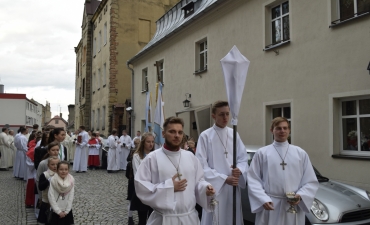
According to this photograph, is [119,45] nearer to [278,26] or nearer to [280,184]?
[278,26]

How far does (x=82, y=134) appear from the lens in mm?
16531

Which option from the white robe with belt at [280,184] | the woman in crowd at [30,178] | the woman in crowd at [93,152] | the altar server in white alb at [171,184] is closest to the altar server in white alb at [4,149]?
the woman in crowd at [93,152]

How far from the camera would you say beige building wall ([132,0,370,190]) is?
8.08 m

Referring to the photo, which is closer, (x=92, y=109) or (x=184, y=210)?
(x=184, y=210)

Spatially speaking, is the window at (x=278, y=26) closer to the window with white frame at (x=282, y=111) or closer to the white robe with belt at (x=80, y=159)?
the window with white frame at (x=282, y=111)

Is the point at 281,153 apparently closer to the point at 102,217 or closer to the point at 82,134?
the point at 102,217

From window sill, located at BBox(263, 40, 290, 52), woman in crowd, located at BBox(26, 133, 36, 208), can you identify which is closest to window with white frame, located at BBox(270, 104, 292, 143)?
window sill, located at BBox(263, 40, 290, 52)

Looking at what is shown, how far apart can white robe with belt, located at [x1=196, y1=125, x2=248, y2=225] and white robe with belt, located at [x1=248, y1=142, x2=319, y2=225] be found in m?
0.33

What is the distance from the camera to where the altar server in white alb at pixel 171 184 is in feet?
10.3

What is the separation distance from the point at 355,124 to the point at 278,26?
12.5ft

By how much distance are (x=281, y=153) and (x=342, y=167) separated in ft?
15.7

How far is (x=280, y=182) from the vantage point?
4.01 metres

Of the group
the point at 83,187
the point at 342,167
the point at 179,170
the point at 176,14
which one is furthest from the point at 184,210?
the point at 176,14

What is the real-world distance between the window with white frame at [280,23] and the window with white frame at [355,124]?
277 centimetres
